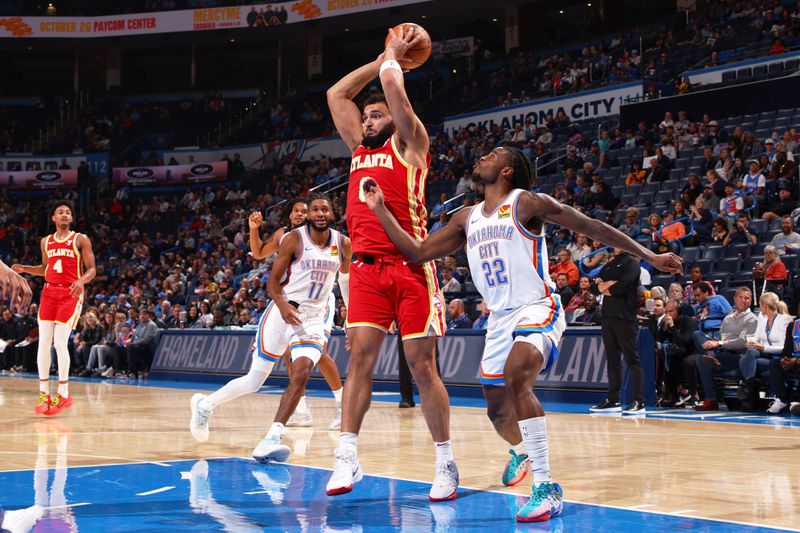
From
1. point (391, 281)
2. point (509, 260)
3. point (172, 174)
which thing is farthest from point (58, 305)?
point (172, 174)

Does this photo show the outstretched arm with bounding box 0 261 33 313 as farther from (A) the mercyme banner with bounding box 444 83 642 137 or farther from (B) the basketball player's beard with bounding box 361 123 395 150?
(A) the mercyme banner with bounding box 444 83 642 137

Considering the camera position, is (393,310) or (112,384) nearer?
(393,310)

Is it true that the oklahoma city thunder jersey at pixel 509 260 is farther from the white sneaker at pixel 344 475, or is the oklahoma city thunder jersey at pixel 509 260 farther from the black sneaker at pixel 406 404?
the black sneaker at pixel 406 404

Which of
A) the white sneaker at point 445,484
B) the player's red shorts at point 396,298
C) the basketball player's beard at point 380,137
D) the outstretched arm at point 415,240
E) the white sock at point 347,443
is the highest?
the basketball player's beard at point 380,137

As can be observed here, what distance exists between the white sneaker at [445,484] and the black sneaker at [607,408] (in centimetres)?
612

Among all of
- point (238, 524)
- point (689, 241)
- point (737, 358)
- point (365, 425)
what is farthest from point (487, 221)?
point (689, 241)

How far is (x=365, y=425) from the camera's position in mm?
9359

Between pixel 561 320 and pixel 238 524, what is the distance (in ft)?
6.48

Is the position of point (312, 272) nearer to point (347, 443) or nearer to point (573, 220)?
point (347, 443)

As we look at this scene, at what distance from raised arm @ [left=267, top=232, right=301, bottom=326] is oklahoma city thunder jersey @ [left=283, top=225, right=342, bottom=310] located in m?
0.09

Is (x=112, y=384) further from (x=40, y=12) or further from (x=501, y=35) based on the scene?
(x=40, y=12)

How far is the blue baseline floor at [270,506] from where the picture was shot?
4.33 meters

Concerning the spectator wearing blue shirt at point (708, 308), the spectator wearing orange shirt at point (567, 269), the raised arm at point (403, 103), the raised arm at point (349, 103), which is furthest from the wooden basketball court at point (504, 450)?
the spectator wearing orange shirt at point (567, 269)

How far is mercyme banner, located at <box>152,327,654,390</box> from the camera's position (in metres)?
12.0
